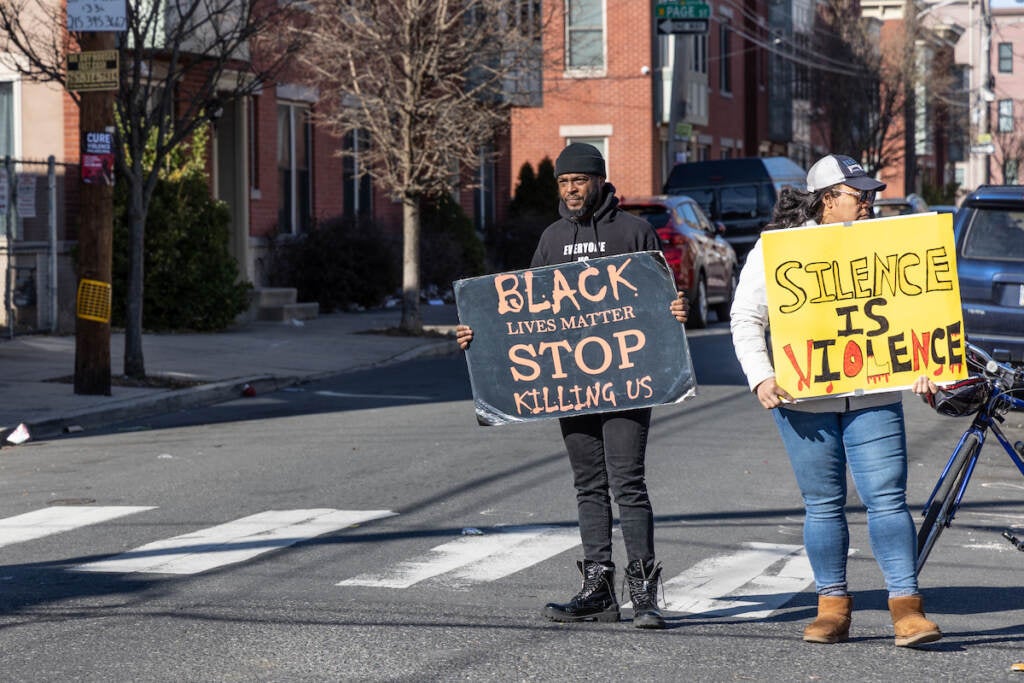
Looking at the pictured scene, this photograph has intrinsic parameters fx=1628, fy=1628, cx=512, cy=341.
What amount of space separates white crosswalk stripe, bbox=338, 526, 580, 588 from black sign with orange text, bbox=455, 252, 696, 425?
0.88 meters

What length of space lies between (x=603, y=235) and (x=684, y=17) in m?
26.0

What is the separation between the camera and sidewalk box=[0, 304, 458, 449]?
1382 cm

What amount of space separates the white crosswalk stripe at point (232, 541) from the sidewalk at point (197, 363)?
4443mm

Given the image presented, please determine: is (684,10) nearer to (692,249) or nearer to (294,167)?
(294,167)

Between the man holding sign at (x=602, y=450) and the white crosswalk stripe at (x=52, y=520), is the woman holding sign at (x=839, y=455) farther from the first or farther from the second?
the white crosswalk stripe at (x=52, y=520)

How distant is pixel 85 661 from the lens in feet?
19.1

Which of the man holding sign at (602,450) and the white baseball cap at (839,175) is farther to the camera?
the man holding sign at (602,450)

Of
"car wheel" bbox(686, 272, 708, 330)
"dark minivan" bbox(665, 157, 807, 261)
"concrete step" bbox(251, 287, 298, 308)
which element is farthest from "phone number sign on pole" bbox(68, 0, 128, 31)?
"dark minivan" bbox(665, 157, 807, 261)

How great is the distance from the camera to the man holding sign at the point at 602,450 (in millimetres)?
6328

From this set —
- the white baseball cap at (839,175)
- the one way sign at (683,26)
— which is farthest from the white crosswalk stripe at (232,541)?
the one way sign at (683,26)

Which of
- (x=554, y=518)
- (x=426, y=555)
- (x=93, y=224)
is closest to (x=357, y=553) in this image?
(x=426, y=555)

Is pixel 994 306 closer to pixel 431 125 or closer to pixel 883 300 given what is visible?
pixel 883 300

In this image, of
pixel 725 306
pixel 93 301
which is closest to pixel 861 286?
pixel 93 301

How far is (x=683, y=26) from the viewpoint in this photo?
3183cm
